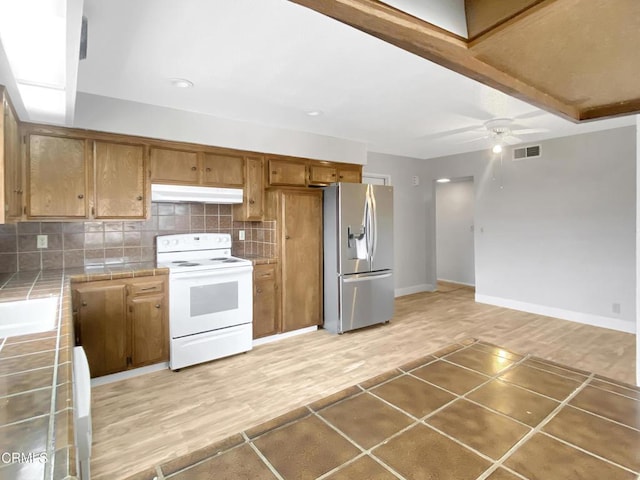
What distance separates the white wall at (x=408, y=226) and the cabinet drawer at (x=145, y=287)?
3803 millimetres

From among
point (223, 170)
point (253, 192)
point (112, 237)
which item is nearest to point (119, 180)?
point (112, 237)

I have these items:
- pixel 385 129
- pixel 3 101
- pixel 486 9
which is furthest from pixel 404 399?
pixel 385 129

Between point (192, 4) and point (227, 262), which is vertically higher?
point (192, 4)

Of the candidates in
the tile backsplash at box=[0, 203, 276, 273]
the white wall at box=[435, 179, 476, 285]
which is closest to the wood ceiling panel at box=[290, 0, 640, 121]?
the tile backsplash at box=[0, 203, 276, 273]

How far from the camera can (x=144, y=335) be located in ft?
9.65

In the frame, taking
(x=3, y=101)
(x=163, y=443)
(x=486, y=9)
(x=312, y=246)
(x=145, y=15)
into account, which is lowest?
(x=163, y=443)

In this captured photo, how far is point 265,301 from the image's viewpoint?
3689 mm

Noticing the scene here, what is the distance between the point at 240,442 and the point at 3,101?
2342 mm

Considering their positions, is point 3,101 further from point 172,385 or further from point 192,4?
point 172,385

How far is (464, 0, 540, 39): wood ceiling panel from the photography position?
545 millimetres

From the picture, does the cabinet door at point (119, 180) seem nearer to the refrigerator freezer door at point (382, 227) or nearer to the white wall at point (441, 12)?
the refrigerator freezer door at point (382, 227)

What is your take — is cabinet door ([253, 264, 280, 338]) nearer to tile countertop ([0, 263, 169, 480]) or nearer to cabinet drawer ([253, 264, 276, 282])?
cabinet drawer ([253, 264, 276, 282])

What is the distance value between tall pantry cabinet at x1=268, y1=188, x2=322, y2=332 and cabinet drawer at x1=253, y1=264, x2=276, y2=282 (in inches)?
4.2

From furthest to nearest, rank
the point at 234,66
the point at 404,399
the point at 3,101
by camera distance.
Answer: the point at 234,66, the point at 3,101, the point at 404,399
